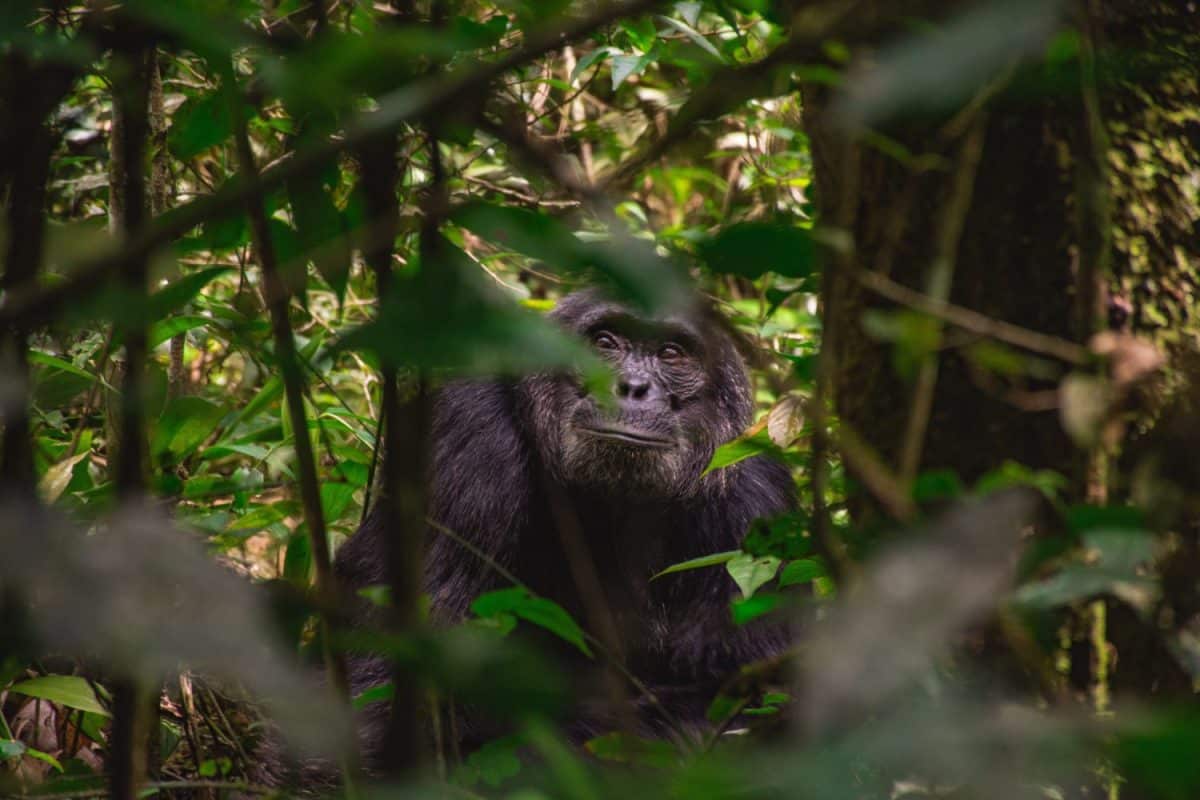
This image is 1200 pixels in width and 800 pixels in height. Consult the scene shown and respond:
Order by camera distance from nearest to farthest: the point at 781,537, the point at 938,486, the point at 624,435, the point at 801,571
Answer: the point at 938,486, the point at 781,537, the point at 801,571, the point at 624,435

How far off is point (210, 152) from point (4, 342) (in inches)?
127

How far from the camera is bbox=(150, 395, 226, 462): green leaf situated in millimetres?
3135

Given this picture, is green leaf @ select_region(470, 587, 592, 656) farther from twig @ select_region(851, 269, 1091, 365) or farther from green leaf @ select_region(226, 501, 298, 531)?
green leaf @ select_region(226, 501, 298, 531)

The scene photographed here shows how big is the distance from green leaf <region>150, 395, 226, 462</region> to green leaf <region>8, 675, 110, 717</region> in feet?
1.99

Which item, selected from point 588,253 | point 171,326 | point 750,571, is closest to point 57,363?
point 171,326

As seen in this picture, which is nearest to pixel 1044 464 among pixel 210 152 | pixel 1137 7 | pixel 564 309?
pixel 1137 7

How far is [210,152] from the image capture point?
14.0 ft

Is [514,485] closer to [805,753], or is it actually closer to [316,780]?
[316,780]

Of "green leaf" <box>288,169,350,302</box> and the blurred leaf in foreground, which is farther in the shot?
"green leaf" <box>288,169,350,302</box>

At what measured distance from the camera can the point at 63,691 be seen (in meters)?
2.93

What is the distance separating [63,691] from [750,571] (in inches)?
69.8

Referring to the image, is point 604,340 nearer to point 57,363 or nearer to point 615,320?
point 615,320

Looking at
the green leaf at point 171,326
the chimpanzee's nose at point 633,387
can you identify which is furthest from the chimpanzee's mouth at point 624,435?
the green leaf at point 171,326

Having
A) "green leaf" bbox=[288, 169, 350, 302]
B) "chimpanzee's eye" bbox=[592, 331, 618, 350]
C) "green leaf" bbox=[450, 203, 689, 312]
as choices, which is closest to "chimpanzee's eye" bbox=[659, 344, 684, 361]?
"chimpanzee's eye" bbox=[592, 331, 618, 350]
